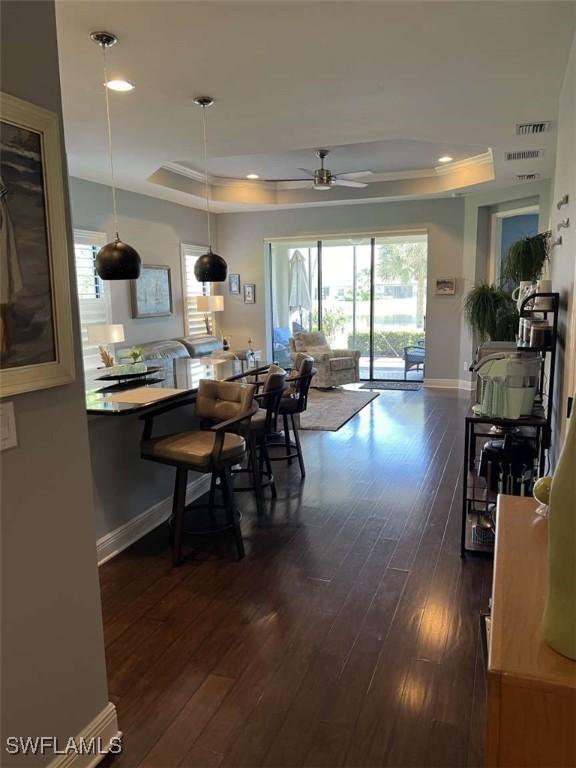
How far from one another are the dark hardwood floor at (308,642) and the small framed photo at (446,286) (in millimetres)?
5048

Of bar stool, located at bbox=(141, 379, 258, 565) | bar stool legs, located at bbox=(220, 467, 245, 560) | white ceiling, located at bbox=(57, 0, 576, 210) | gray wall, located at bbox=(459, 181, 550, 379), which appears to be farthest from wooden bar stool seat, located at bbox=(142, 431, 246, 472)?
gray wall, located at bbox=(459, 181, 550, 379)

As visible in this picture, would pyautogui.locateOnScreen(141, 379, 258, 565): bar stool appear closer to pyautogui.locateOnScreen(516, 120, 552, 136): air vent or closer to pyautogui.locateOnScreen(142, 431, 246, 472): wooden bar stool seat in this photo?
pyautogui.locateOnScreen(142, 431, 246, 472): wooden bar stool seat

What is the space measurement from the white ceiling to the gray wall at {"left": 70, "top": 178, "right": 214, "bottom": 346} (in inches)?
44.1

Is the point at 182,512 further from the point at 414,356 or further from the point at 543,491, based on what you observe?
the point at 414,356

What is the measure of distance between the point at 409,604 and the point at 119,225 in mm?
5885

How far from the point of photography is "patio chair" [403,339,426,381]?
9.08 meters

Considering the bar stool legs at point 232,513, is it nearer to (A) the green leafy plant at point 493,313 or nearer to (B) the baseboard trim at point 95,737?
(B) the baseboard trim at point 95,737

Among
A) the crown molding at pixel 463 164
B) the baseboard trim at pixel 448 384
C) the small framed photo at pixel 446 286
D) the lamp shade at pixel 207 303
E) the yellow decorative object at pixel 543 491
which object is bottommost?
the baseboard trim at pixel 448 384

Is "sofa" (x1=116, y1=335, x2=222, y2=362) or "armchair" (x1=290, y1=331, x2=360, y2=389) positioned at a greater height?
"sofa" (x1=116, y1=335, x2=222, y2=362)

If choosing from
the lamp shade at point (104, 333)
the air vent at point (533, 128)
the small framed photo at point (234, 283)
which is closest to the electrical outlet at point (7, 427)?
the lamp shade at point (104, 333)

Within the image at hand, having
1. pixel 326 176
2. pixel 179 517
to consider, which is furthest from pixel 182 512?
pixel 326 176

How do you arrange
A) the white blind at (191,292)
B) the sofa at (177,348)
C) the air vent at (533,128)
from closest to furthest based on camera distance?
the air vent at (533,128) → the sofa at (177,348) → the white blind at (191,292)

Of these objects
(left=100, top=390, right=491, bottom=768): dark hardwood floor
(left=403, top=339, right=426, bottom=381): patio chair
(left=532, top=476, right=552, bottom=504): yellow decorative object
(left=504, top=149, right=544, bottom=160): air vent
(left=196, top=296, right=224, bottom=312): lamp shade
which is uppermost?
(left=504, top=149, right=544, bottom=160): air vent

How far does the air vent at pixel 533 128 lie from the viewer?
4461 millimetres
